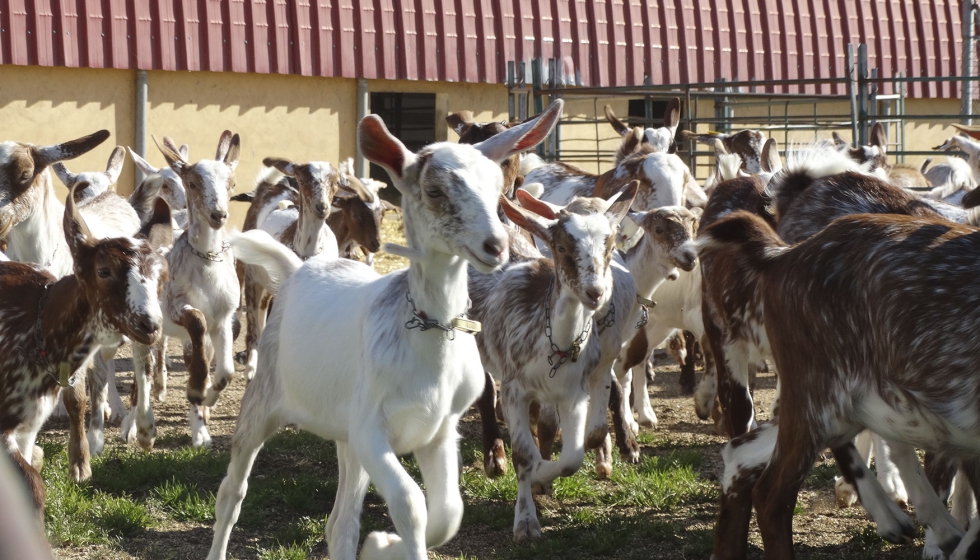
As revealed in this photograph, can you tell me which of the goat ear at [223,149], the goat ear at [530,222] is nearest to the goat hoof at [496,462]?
the goat ear at [530,222]

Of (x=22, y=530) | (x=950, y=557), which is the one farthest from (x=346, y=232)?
(x=22, y=530)

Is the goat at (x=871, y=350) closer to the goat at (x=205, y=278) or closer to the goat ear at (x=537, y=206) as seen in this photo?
the goat ear at (x=537, y=206)

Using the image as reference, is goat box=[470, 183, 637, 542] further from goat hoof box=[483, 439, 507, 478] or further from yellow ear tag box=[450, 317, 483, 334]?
yellow ear tag box=[450, 317, 483, 334]

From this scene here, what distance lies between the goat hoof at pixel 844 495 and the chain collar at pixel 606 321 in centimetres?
134

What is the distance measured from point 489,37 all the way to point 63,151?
1285cm

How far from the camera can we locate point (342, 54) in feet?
58.7

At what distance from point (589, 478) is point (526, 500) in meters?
0.95

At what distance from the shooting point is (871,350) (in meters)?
3.83

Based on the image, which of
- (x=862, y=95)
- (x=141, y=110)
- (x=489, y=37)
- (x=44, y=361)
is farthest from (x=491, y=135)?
(x=489, y=37)

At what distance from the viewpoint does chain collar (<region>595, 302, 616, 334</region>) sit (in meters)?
5.95

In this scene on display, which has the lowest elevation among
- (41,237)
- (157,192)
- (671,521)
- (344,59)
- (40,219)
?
(671,521)

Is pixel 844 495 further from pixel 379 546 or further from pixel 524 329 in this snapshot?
pixel 379 546

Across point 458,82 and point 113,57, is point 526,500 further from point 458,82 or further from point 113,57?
point 458,82

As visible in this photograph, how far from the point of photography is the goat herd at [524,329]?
149 inches
